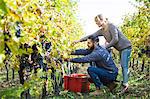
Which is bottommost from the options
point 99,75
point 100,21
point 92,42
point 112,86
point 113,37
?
point 112,86

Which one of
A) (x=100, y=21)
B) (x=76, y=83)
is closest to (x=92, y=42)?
(x=100, y=21)

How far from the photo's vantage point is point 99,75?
19.4 ft

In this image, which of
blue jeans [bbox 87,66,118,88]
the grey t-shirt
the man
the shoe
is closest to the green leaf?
the man

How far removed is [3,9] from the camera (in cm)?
118

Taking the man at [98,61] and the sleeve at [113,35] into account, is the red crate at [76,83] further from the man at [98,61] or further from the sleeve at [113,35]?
the sleeve at [113,35]

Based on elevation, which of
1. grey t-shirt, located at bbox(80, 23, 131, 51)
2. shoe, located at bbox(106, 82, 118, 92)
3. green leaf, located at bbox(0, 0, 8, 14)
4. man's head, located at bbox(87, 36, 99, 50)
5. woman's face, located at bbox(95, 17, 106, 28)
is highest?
woman's face, located at bbox(95, 17, 106, 28)

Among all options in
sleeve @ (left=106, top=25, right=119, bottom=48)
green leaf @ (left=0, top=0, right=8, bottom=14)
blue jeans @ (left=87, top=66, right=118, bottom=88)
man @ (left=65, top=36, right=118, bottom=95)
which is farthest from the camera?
sleeve @ (left=106, top=25, right=119, bottom=48)

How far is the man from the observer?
5547 mm

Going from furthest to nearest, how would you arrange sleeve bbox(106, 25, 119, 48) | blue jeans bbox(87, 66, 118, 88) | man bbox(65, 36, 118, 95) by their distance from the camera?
sleeve bbox(106, 25, 119, 48) < blue jeans bbox(87, 66, 118, 88) < man bbox(65, 36, 118, 95)

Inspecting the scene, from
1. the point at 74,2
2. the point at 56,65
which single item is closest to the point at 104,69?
the point at 56,65

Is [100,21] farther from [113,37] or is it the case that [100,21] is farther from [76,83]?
[76,83]

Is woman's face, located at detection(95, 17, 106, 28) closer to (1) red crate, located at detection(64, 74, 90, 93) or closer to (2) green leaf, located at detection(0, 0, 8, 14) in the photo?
(1) red crate, located at detection(64, 74, 90, 93)

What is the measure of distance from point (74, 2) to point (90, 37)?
35.0 ft

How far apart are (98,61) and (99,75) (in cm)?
22
